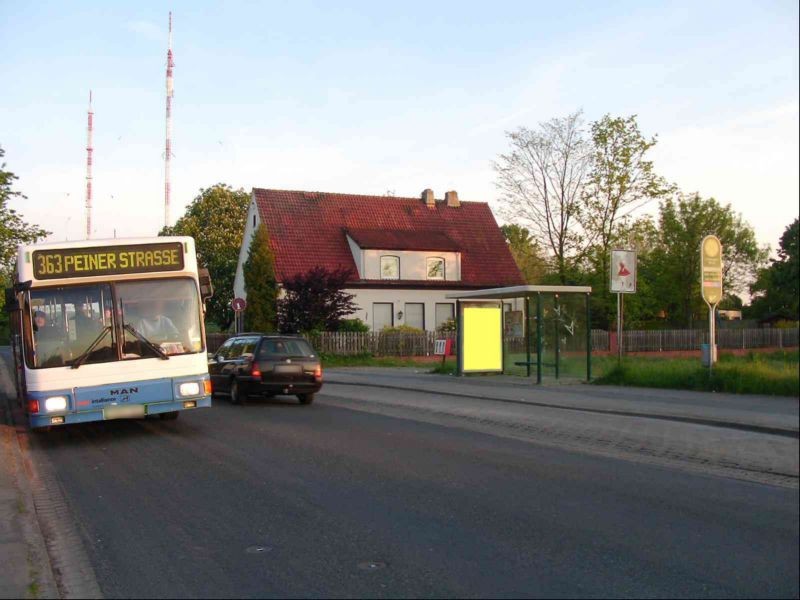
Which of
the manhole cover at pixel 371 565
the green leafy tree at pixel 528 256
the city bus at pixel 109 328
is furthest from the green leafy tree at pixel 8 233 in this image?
the green leafy tree at pixel 528 256

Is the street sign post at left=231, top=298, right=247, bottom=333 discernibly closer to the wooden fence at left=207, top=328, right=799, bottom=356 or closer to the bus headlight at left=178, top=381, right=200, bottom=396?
the wooden fence at left=207, top=328, right=799, bottom=356

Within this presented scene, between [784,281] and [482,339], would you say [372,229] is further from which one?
[784,281]

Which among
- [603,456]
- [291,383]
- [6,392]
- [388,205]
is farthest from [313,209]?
[603,456]

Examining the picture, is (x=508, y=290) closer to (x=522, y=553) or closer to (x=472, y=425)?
(x=472, y=425)

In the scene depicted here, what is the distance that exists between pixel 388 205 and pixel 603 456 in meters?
40.5

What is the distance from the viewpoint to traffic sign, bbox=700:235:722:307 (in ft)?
14.7

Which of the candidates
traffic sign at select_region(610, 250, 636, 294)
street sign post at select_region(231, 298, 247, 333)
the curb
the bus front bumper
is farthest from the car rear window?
street sign post at select_region(231, 298, 247, 333)

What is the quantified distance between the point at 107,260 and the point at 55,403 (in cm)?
228

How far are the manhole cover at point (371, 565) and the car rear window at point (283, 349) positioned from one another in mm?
12453

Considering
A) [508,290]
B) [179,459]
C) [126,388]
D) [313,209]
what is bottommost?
[179,459]

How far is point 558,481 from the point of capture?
28.6 feet

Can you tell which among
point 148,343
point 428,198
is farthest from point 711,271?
point 428,198

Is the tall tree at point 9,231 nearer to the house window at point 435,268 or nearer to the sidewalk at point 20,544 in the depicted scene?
the sidewalk at point 20,544

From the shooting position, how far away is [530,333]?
23.8 meters
